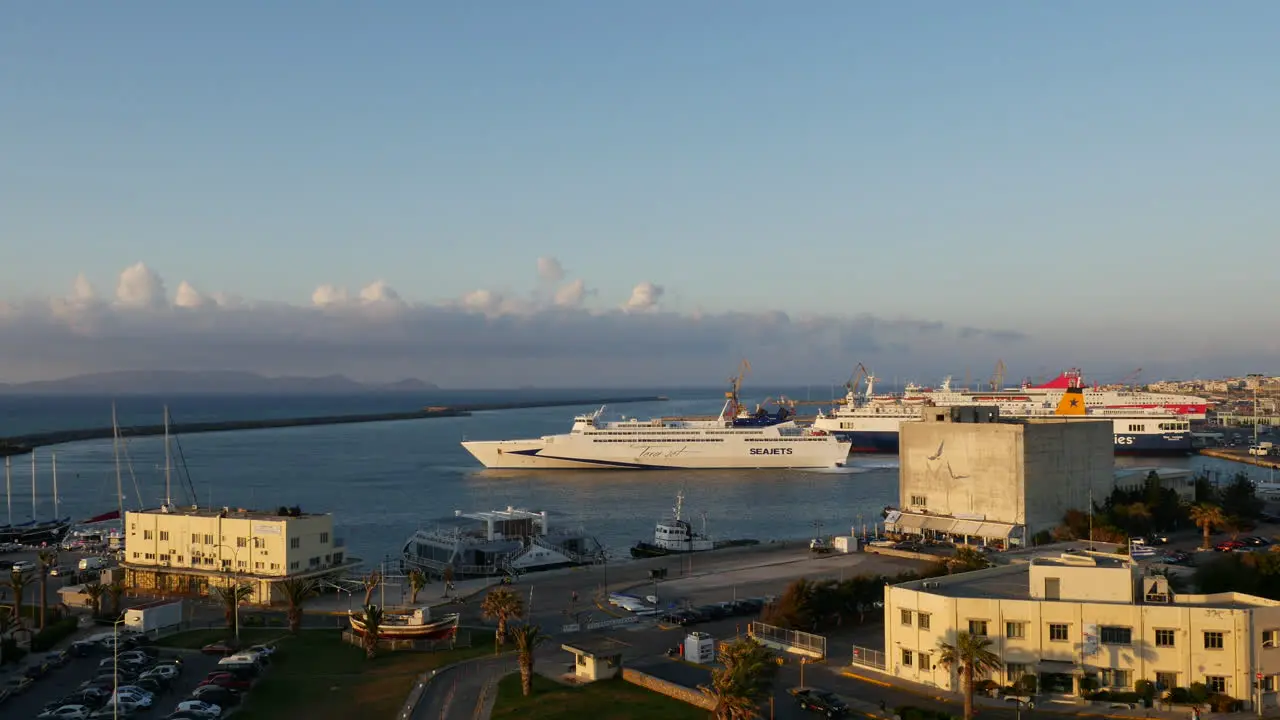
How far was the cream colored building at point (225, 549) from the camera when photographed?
32.2m

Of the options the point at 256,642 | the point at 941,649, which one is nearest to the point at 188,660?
the point at 256,642

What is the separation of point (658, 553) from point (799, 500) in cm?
2469

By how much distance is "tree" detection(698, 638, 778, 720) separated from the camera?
16.4 meters

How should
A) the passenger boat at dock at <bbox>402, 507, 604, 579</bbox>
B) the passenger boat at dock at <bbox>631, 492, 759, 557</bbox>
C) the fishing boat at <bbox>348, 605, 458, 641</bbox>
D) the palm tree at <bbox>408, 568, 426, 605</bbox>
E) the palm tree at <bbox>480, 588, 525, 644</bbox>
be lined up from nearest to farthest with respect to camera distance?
the palm tree at <bbox>480, 588, 525, 644</bbox> → the fishing boat at <bbox>348, 605, 458, 641</bbox> → the palm tree at <bbox>408, 568, 426, 605</bbox> → the passenger boat at dock at <bbox>402, 507, 604, 579</bbox> → the passenger boat at dock at <bbox>631, 492, 759, 557</bbox>

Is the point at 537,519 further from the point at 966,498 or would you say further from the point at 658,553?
the point at 966,498

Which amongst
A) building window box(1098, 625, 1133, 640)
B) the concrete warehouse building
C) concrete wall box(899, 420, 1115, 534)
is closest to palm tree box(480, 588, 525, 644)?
building window box(1098, 625, 1133, 640)

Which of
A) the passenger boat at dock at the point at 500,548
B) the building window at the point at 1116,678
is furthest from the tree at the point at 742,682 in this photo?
the passenger boat at dock at the point at 500,548

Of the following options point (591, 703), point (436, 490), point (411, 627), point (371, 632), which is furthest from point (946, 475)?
point (436, 490)

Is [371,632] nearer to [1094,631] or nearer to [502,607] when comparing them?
[502,607]

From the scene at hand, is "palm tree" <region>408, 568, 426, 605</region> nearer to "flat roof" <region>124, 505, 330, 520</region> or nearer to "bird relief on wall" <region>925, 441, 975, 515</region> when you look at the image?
"flat roof" <region>124, 505, 330, 520</region>

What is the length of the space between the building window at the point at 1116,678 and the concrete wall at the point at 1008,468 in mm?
25744

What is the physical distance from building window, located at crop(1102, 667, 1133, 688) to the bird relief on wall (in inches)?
1075

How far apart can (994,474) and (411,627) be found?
97.3 feet

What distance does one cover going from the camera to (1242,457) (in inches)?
3632
